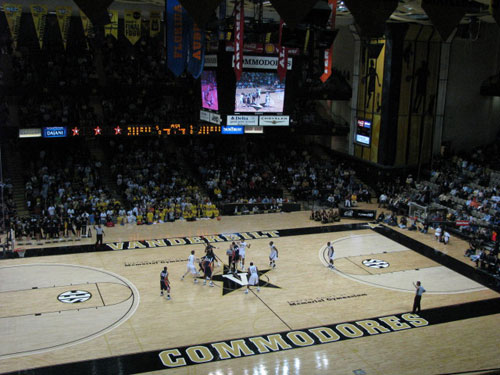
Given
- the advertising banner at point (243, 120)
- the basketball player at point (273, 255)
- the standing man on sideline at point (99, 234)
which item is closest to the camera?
the basketball player at point (273, 255)

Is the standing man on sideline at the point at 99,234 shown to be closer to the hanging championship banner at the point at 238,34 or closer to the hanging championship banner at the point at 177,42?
the hanging championship banner at the point at 177,42

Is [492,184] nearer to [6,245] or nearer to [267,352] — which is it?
[267,352]

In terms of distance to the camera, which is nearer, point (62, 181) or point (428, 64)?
point (62, 181)

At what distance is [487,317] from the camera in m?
18.6

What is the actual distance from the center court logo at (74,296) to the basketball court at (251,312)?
0.07 meters

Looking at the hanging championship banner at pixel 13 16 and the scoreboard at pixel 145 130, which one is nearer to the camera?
the hanging championship banner at pixel 13 16

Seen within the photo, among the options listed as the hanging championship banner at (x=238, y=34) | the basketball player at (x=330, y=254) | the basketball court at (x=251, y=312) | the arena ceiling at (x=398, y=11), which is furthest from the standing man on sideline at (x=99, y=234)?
the arena ceiling at (x=398, y=11)

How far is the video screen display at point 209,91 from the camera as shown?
30.0 meters

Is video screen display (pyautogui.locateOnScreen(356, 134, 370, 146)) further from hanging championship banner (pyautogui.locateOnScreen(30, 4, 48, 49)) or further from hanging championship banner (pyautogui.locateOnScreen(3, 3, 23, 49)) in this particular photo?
hanging championship banner (pyautogui.locateOnScreen(3, 3, 23, 49))

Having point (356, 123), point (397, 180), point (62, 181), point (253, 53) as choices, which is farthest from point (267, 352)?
point (356, 123)

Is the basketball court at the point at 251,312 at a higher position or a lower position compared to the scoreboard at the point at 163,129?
lower

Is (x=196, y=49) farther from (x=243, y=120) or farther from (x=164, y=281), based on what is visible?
(x=164, y=281)

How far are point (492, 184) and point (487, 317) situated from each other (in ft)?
50.2

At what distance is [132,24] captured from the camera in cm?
2742
